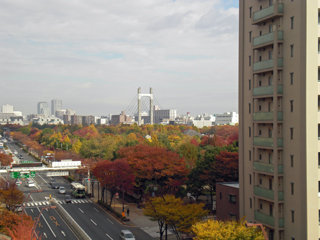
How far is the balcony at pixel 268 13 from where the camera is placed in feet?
101

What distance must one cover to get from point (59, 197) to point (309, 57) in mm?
51314

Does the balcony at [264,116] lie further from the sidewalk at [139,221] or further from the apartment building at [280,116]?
the sidewalk at [139,221]

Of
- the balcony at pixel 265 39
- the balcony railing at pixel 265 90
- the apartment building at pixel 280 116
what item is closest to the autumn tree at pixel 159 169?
the apartment building at pixel 280 116

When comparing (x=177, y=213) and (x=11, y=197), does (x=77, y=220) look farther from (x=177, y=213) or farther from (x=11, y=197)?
(x=177, y=213)

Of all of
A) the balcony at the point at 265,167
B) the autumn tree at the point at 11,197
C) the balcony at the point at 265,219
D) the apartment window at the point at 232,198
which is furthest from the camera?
the autumn tree at the point at 11,197

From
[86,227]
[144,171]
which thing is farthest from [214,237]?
[144,171]

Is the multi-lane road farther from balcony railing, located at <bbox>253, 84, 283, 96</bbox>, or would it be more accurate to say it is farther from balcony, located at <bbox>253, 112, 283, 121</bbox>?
balcony railing, located at <bbox>253, 84, 283, 96</bbox>

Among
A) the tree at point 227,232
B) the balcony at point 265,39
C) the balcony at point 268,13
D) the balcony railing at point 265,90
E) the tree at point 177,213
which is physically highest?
the balcony at point 268,13

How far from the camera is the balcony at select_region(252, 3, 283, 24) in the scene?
3081 centimetres

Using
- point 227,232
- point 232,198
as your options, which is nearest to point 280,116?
point 227,232

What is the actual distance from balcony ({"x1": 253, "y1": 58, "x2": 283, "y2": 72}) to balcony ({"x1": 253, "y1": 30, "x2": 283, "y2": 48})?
1.59 m

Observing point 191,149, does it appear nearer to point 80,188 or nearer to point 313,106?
point 80,188

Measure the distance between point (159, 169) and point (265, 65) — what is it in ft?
91.1

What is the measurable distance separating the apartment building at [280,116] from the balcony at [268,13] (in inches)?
3.2
